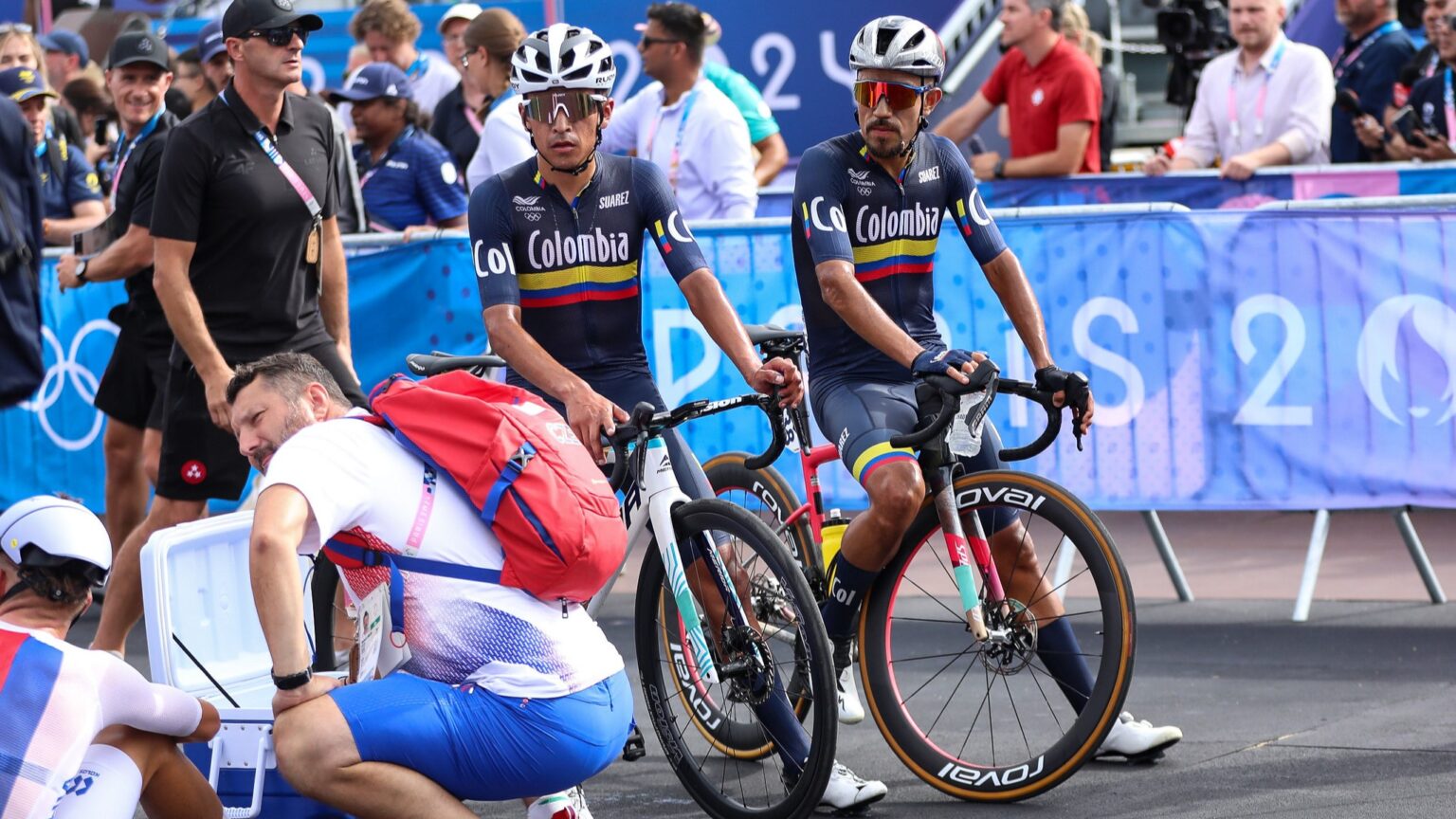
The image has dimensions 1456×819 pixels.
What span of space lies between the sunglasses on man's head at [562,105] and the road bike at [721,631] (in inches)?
28.2

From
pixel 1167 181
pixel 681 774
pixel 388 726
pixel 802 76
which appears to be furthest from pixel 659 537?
pixel 802 76

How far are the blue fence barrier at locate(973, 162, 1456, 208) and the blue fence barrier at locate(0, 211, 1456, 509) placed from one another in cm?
138

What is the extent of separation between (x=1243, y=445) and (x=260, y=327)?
3.72 m

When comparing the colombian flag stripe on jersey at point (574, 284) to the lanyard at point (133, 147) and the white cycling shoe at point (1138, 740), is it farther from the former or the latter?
the lanyard at point (133, 147)

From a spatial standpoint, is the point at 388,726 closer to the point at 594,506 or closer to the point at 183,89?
the point at 594,506

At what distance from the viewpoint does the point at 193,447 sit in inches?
260

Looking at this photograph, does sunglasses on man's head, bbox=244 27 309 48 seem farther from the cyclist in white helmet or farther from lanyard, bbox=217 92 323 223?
the cyclist in white helmet

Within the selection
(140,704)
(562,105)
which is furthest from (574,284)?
(140,704)

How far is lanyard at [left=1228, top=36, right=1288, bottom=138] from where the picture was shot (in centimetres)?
1000

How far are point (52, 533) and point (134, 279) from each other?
3316mm

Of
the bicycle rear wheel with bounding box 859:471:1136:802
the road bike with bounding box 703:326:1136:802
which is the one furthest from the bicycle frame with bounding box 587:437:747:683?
the bicycle rear wheel with bounding box 859:471:1136:802

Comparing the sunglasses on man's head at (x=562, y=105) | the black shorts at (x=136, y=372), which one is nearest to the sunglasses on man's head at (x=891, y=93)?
the sunglasses on man's head at (x=562, y=105)

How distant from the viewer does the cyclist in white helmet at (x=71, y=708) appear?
3.99 meters

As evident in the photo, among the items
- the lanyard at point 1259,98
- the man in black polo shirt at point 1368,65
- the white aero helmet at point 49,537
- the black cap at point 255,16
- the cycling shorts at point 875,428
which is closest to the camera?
the white aero helmet at point 49,537
